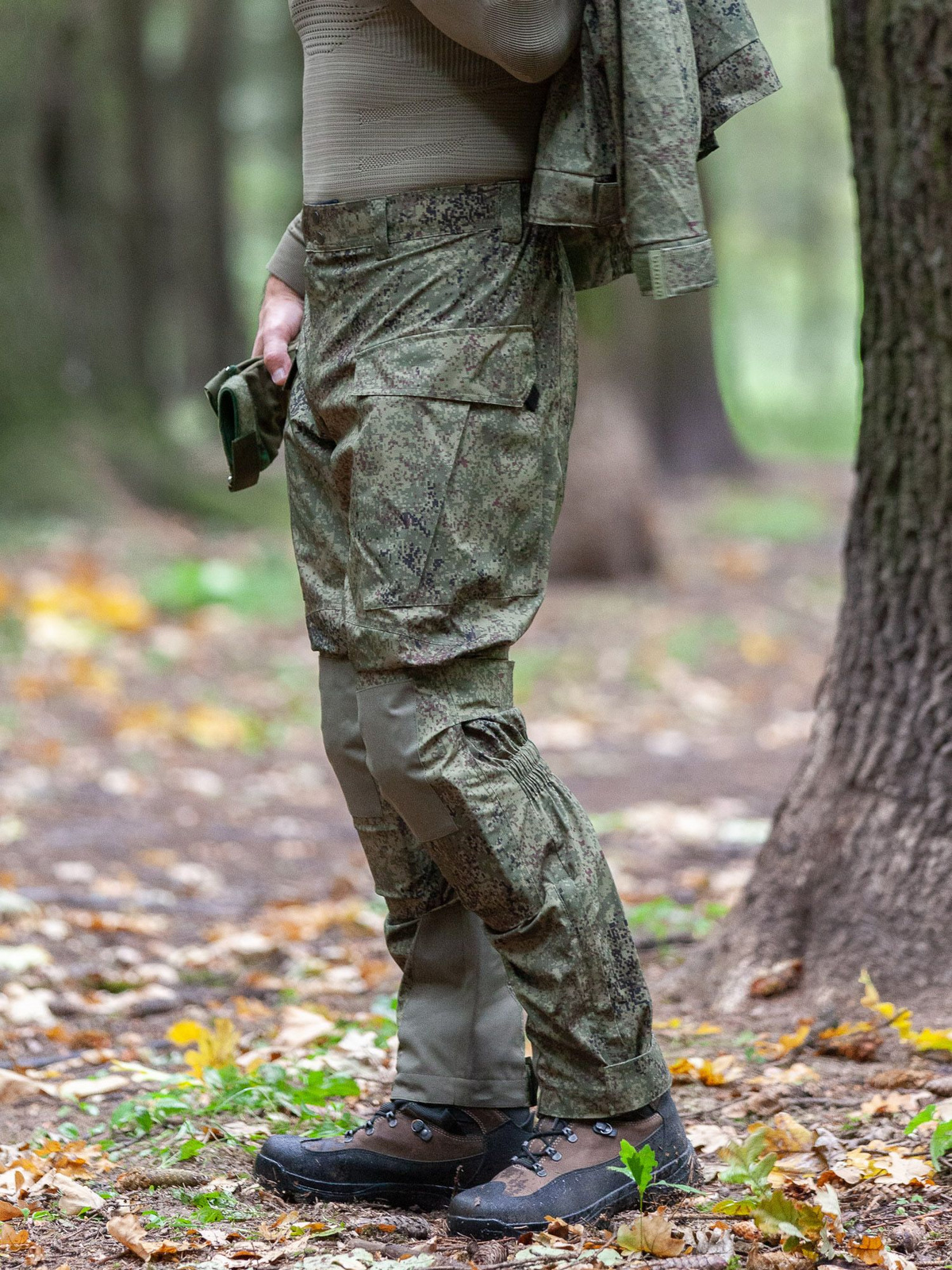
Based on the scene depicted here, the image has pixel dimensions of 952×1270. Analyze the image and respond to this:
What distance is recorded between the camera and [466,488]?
2.11 metres

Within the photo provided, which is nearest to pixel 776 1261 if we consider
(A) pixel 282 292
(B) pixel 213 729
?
(A) pixel 282 292

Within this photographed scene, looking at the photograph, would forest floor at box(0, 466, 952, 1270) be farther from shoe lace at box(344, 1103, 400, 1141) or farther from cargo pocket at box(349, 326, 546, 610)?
cargo pocket at box(349, 326, 546, 610)

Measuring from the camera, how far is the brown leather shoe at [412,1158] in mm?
2400

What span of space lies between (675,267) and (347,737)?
921 millimetres

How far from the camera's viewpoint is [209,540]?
1025 cm

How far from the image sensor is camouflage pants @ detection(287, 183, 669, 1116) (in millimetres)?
2107

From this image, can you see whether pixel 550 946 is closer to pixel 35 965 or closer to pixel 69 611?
pixel 35 965

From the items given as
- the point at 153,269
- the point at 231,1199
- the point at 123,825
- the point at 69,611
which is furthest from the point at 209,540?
the point at 153,269

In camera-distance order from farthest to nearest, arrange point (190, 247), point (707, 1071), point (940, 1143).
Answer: point (190, 247) → point (707, 1071) → point (940, 1143)

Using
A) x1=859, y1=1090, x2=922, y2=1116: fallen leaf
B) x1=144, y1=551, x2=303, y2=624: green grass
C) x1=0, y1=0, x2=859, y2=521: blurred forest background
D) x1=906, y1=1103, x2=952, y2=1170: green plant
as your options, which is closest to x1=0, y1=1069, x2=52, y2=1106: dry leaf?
x1=859, y1=1090, x2=922, y2=1116: fallen leaf

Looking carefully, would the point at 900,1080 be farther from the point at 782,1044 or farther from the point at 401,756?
the point at 401,756

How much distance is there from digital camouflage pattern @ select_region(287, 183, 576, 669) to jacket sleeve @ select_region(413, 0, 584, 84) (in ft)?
0.66

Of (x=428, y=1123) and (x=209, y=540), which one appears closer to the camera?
(x=428, y=1123)

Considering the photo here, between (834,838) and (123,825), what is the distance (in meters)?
2.96
